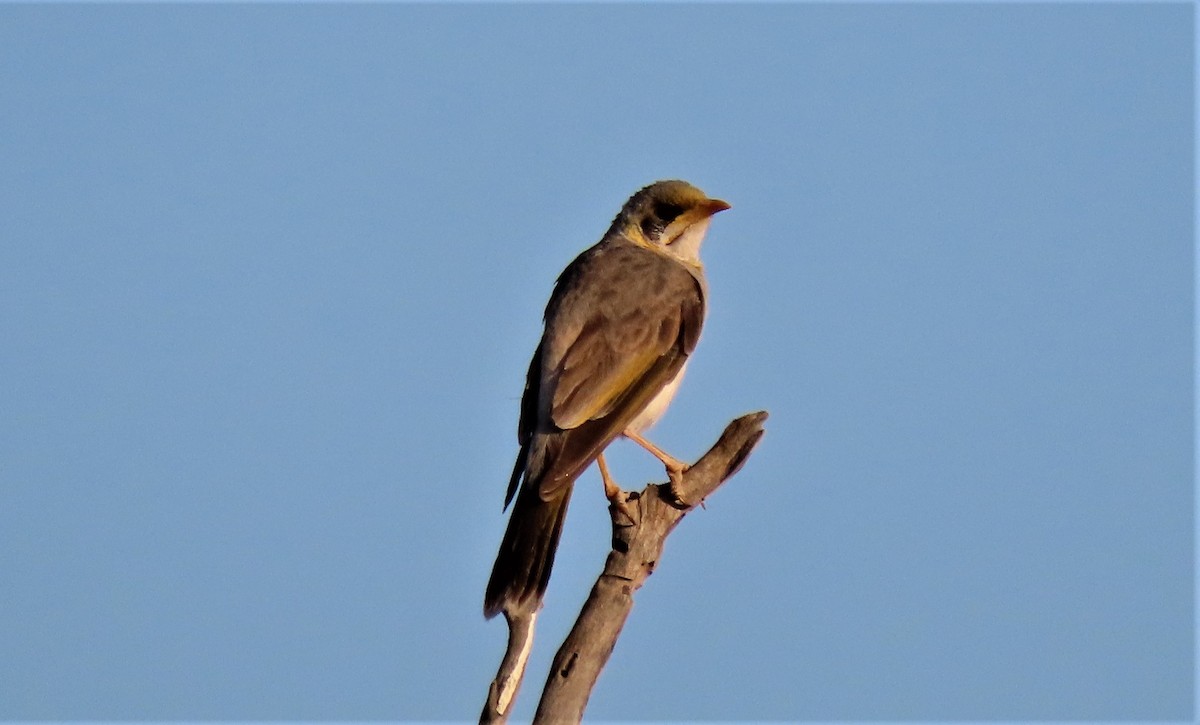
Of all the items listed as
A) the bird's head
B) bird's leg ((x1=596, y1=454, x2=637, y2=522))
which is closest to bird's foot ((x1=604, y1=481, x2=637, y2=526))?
bird's leg ((x1=596, y1=454, x2=637, y2=522))

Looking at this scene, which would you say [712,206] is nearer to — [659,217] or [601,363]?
Result: [659,217]

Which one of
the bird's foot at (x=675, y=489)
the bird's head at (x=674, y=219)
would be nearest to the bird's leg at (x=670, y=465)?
the bird's foot at (x=675, y=489)

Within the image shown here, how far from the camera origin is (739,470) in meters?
8.95

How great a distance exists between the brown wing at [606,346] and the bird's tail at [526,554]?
116mm

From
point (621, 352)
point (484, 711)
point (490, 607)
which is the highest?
point (621, 352)

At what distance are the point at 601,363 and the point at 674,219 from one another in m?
2.18

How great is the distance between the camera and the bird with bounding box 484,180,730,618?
28.6ft

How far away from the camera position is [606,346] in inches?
386

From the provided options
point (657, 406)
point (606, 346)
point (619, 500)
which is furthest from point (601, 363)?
point (619, 500)

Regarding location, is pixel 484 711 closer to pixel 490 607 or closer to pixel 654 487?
pixel 490 607

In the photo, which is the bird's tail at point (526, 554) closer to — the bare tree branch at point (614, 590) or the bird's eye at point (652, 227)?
the bare tree branch at point (614, 590)

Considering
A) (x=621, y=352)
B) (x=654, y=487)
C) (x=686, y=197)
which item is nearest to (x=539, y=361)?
(x=621, y=352)

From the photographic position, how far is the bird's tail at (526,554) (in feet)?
27.7

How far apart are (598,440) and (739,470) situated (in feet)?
2.78
